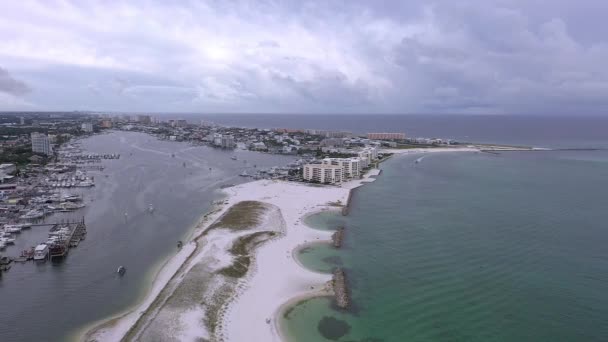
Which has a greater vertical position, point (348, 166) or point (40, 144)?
point (40, 144)

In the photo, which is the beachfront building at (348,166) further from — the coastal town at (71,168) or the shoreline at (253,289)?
A: the shoreline at (253,289)

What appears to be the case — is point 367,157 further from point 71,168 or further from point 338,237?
point 71,168

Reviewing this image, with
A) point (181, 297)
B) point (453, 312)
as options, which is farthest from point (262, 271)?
point (453, 312)

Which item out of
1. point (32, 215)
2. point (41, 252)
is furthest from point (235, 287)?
point (32, 215)

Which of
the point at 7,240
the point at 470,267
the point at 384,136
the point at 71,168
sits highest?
the point at 384,136

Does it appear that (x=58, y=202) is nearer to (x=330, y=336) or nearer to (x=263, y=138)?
(x=330, y=336)

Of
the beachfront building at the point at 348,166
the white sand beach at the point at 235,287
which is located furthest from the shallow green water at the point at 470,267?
the beachfront building at the point at 348,166
